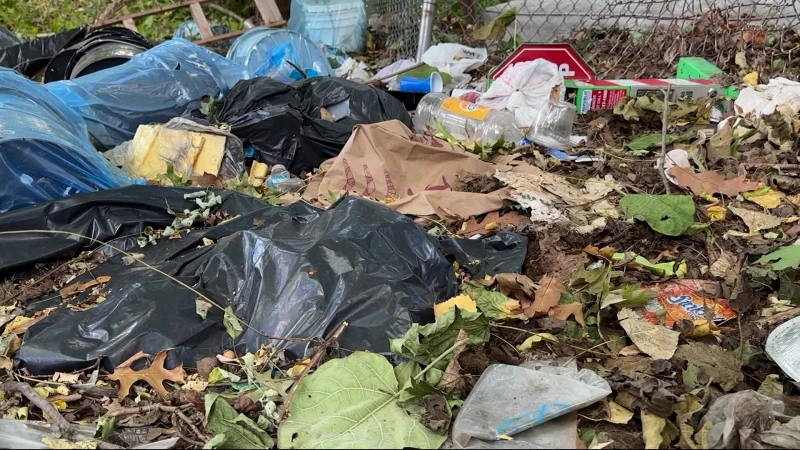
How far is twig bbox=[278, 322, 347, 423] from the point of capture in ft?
5.34

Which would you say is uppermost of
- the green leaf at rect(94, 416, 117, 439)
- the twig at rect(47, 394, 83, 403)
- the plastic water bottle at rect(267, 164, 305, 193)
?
the green leaf at rect(94, 416, 117, 439)

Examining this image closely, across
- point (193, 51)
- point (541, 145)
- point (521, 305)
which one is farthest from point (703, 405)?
point (193, 51)

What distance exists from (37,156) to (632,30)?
3932 mm

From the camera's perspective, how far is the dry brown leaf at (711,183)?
2840 millimetres

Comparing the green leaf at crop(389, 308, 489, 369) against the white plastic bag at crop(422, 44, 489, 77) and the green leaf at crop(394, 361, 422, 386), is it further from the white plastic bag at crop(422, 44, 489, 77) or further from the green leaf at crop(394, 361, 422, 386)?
the white plastic bag at crop(422, 44, 489, 77)

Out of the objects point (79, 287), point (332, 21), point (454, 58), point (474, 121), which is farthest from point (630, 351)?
point (332, 21)

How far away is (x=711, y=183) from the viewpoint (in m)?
2.88

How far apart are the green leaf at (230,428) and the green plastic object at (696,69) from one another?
3.59 metres

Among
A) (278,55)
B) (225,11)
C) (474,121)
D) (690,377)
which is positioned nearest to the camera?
(690,377)

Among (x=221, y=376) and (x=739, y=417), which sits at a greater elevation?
(x=739, y=417)

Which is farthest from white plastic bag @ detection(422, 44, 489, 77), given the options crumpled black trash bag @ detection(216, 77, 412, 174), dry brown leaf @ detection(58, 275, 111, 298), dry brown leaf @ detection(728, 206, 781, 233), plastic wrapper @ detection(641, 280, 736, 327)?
dry brown leaf @ detection(58, 275, 111, 298)

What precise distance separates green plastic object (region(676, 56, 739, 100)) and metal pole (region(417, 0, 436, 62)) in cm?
174

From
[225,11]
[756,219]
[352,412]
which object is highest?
[225,11]

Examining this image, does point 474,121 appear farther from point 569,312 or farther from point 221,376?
point 221,376
